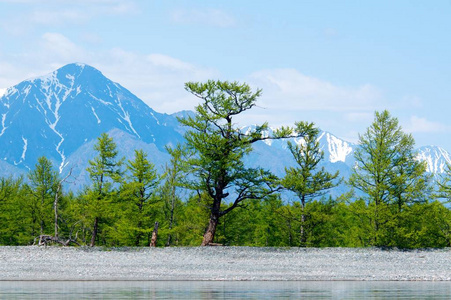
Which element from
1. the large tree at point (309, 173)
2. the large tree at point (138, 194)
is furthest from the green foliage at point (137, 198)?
the large tree at point (309, 173)

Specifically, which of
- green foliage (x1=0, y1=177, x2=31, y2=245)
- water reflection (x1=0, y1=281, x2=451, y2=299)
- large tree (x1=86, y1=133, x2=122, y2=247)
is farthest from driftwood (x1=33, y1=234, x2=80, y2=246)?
green foliage (x1=0, y1=177, x2=31, y2=245)

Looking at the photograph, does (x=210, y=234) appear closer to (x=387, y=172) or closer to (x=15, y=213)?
(x=387, y=172)

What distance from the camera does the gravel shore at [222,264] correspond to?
32844mm

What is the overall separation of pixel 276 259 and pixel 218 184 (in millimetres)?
9434

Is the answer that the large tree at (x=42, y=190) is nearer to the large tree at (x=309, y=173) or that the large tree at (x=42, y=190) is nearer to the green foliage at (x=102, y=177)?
the green foliage at (x=102, y=177)

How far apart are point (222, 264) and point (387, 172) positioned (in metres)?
16.0

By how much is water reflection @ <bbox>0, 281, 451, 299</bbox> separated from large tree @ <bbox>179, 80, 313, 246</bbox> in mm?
16369

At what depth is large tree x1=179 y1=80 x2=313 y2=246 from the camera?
150 ft

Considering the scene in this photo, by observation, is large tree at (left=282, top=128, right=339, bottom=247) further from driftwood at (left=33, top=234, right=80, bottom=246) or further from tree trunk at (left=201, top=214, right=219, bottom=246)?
driftwood at (left=33, top=234, right=80, bottom=246)

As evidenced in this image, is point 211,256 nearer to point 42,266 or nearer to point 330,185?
point 42,266

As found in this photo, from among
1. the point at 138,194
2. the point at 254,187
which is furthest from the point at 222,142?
the point at 138,194

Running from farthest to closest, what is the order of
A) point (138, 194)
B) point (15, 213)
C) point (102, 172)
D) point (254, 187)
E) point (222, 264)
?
point (15, 213)
point (138, 194)
point (102, 172)
point (254, 187)
point (222, 264)

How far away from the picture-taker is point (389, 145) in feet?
154

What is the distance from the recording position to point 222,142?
4572cm
